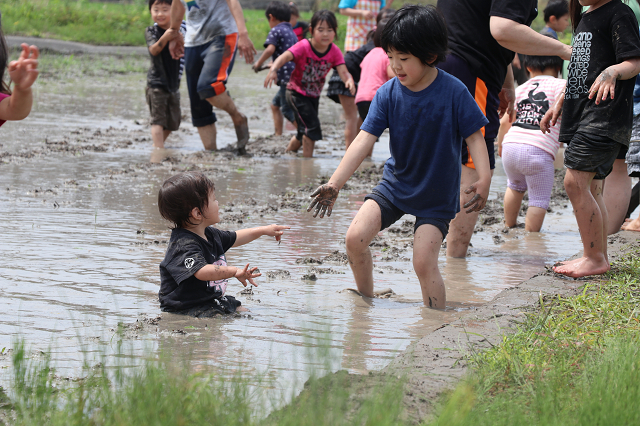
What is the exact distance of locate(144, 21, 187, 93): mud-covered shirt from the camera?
8.13 meters

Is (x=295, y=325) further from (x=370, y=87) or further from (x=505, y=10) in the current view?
(x=370, y=87)

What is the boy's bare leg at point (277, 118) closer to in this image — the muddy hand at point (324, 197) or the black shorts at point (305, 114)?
the black shorts at point (305, 114)

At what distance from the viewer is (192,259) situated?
132 inches

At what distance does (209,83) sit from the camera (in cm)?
773

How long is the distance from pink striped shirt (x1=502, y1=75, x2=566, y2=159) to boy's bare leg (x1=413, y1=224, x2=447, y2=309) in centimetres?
223

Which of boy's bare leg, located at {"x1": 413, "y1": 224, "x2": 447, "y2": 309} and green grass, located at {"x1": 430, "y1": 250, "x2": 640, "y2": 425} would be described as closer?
green grass, located at {"x1": 430, "y1": 250, "x2": 640, "y2": 425}

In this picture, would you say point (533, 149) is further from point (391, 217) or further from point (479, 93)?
point (391, 217)

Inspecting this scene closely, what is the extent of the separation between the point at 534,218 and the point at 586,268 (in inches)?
61.2

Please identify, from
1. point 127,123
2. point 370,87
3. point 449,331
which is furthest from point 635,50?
point 127,123

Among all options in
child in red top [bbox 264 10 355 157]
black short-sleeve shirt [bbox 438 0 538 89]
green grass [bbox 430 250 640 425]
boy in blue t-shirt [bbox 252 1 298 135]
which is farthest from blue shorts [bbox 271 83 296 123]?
green grass [bbox 430 250 640 425]

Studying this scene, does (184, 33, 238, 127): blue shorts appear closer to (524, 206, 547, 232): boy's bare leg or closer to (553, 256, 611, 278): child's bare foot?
(524, 206, 547, 232): boy's bare leg

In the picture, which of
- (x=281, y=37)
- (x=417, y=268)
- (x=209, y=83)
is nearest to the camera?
(x=417, y=268)

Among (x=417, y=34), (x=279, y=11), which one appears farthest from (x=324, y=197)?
(x=279, y=11)

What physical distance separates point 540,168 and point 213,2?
4.05m
